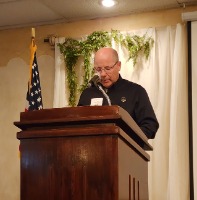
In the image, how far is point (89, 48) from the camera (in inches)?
169

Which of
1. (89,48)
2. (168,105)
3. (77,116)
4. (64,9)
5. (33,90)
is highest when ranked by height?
(64,9)

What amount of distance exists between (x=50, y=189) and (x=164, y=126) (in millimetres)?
2614

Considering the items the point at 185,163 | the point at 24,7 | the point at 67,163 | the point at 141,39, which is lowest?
the point at 185,163

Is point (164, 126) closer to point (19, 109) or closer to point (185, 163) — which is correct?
point (185, 163)

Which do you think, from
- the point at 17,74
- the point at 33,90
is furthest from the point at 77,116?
the point at 17,74

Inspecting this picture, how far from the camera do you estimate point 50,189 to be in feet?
4.64

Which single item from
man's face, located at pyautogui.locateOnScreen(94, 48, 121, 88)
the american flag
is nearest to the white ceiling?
the american flag

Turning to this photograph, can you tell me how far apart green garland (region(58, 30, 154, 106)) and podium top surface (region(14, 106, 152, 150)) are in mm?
2631

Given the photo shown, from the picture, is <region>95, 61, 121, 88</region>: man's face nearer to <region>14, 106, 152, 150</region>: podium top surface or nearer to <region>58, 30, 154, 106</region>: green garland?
<region>14, 106, 152, 150</region>: podium top surface

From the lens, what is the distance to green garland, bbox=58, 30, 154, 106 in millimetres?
4121

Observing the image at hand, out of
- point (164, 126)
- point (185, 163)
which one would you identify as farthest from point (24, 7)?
point (185, 163)

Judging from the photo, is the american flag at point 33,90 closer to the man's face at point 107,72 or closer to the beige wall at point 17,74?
the beige wall at point 17,74

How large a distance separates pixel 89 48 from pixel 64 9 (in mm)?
450

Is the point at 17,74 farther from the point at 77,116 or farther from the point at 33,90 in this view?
the point at 77,116
